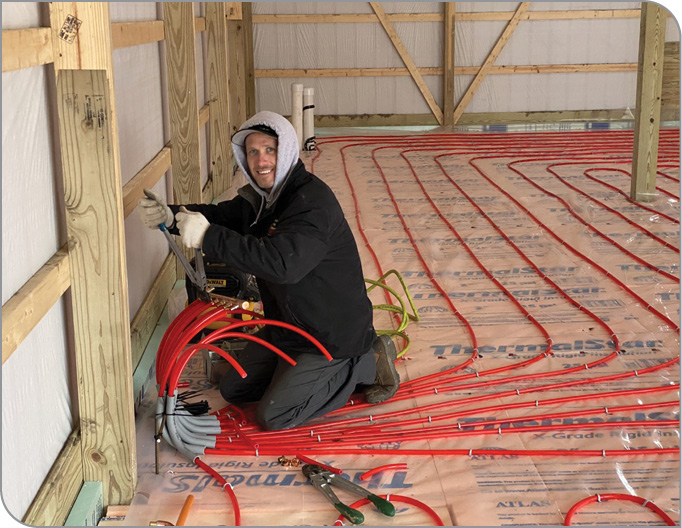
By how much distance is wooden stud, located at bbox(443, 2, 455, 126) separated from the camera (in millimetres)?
11422

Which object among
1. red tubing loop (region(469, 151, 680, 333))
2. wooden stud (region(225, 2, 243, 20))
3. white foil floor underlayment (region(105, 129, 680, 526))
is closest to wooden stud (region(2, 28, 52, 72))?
white foil floor underlayment (region(105, 129, 680, 526))

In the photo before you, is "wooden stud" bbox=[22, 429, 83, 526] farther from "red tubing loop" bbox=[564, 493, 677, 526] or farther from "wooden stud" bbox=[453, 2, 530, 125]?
"wooden stud" bbox=[453, 2, 530, 125]

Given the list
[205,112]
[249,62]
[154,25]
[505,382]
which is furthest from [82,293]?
[249,62]

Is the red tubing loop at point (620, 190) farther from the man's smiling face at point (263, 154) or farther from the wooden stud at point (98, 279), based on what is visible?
the wooden stud at point (98, 279)

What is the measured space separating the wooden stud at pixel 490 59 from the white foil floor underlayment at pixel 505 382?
14.6 ft

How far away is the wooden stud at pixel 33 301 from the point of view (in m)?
2.11

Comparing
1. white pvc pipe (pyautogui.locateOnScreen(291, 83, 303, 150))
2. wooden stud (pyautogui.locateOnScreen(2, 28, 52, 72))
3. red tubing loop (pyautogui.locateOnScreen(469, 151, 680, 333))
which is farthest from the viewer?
white pvc pipe (pyautogui.locateOnScreen(291, 83, 303, 150))

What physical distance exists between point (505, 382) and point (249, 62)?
27.1ft

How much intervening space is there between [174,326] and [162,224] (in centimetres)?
48

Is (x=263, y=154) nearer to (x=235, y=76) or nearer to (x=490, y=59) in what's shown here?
(x=235, y=76)

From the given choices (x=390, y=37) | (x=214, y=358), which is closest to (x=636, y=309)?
(x=214, y=358)

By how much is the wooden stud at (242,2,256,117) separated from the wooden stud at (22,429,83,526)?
858 centimetres

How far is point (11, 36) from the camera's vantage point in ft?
6.93

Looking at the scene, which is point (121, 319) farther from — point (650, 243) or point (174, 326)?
point (650, 243)
